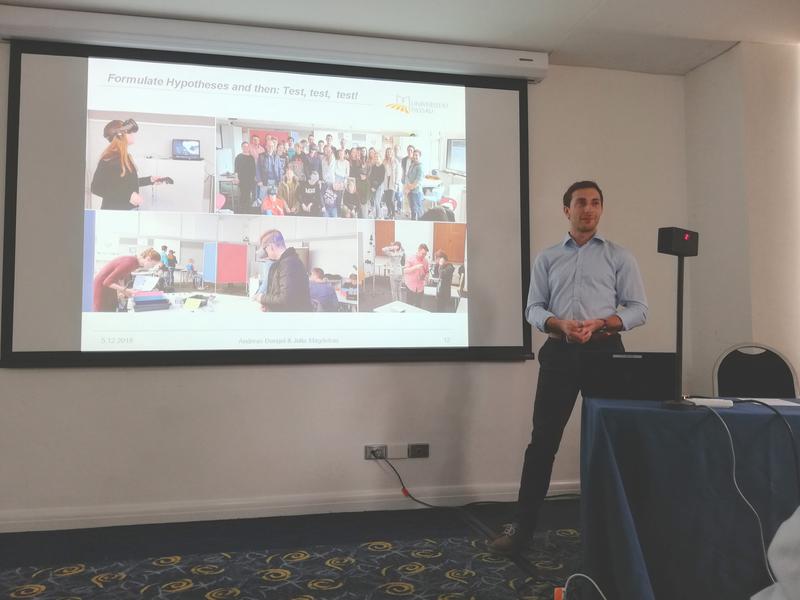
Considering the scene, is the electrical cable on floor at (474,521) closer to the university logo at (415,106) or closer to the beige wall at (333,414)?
the beige wall at (333,414)

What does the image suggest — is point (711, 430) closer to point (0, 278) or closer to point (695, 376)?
point (695, 376)

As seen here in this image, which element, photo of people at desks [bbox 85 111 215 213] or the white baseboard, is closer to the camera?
the white baseboard

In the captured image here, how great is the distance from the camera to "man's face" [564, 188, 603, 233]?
2.54 m

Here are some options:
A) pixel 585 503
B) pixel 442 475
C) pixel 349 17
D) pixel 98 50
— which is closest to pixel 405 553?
pixel 442 475

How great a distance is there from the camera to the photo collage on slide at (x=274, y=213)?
10.2 ft

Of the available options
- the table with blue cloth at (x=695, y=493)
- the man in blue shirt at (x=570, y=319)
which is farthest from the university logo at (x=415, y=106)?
the table with blue cloth at (x=695, y=493)

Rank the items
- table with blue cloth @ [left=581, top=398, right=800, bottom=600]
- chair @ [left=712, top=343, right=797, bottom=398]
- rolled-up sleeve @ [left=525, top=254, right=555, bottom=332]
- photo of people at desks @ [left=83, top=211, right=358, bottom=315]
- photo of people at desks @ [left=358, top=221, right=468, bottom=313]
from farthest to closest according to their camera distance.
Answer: photo of people at desks @ [left=358, top=221, right=468, bottom=313], photo of people at desks @ [left=83, top=211, right=358, bottom=315], chair @ [left=712, top=343, right=797, bottom=398], rolled-up sleeve @ [left=525, top=254, right=555, bottom=332], table with blue cloth @ [left=581, top=398, right=800, bottom=600]

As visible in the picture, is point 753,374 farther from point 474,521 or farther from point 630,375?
point 474,521

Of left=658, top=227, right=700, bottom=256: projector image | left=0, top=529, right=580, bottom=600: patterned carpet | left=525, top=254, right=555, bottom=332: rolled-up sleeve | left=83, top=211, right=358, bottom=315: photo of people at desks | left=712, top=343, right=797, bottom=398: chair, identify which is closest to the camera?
left=658, top=227, right=700, bottom=256: projector image

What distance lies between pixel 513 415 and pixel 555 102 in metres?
1.98

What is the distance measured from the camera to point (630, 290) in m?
2.52

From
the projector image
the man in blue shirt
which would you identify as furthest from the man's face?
the projector image

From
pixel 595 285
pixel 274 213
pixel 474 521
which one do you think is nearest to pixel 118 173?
pixel 274 213

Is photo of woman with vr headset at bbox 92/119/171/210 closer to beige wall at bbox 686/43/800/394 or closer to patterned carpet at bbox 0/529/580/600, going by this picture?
patterned carpet at bbox 0/529/580/600
